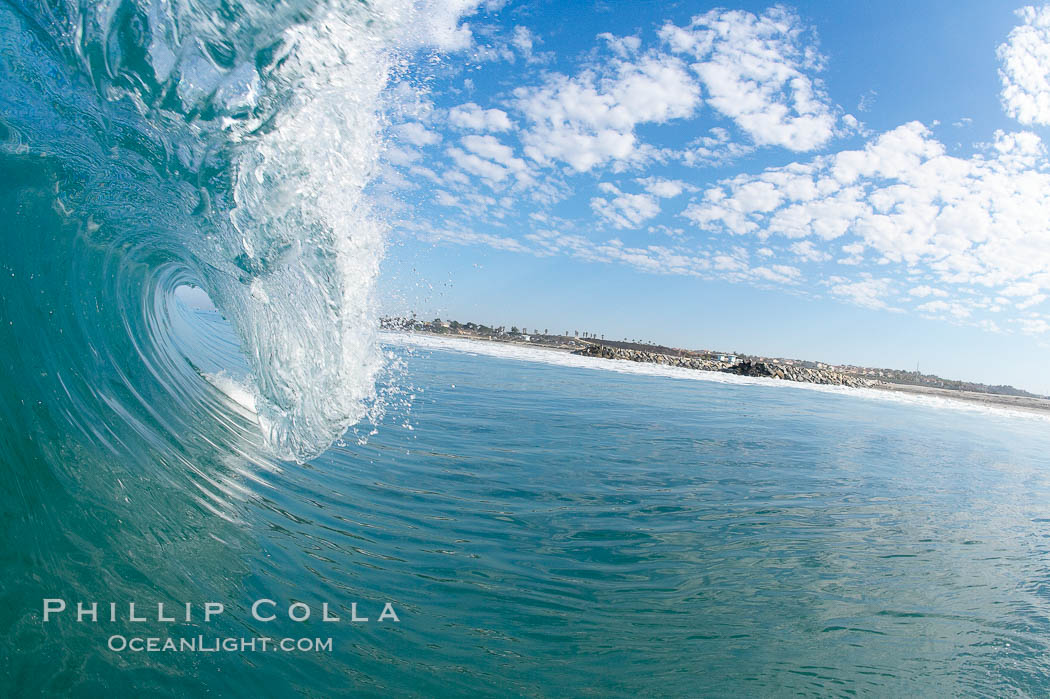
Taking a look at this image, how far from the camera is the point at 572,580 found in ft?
12.4

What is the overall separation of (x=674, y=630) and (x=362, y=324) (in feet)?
13.7

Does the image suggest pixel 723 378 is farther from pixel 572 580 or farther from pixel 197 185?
pixel 197 185

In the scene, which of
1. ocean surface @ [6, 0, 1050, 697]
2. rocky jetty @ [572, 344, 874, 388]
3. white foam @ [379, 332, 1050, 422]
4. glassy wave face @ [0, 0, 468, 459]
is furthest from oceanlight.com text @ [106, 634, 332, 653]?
rocky jetty @ [572, 344, 874, 388]

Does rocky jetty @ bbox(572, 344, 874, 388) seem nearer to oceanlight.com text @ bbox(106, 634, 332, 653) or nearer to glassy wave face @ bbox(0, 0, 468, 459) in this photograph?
glassy wave face @ bbox(0, 0, 468, 459)

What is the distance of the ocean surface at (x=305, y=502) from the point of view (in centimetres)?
273

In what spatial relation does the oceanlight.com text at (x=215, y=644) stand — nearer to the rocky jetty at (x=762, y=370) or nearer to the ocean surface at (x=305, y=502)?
the ocean surface at (x=305, y=502)

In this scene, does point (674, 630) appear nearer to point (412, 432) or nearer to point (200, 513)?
point (200, 513)

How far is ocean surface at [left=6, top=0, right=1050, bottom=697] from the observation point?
8.95ft

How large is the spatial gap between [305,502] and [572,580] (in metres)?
2.45

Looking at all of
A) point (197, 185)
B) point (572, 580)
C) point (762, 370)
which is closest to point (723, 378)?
point (762, 370)

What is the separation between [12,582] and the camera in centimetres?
250

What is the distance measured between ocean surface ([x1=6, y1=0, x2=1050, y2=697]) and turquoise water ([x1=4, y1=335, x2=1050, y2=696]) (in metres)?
0.02

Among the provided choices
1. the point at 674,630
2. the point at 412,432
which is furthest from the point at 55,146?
the point at 674,630

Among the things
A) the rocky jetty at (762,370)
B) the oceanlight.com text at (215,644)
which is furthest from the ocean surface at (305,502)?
the rocky jetty at (762,370)
